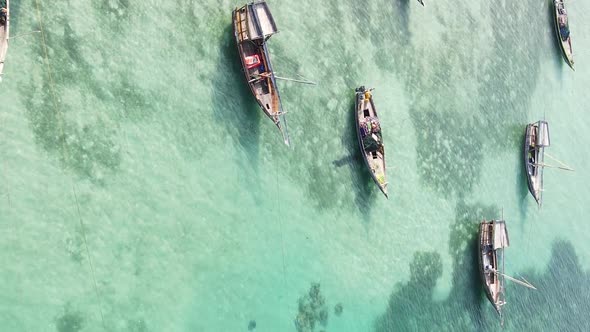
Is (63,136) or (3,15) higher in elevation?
(3,15)

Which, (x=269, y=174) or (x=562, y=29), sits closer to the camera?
(x=269, y=174)

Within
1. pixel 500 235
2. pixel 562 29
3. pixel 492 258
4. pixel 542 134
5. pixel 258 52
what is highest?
pixel 258 52

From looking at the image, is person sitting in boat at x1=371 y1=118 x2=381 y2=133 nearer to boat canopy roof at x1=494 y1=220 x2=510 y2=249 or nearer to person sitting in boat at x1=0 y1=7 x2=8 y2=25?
boat canopy roof at x1=494 y1=220 x2=510 y2=249

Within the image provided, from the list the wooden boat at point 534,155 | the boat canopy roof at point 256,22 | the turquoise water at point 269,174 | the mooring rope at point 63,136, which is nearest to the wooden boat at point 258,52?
the boat canopy roof at point 256,22

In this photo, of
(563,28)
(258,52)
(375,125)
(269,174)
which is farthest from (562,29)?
(269,174)

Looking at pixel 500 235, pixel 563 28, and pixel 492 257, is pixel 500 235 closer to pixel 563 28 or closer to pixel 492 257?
pixel 492 257

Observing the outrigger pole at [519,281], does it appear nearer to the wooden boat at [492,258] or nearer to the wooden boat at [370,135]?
the wooden boat at [492,258]

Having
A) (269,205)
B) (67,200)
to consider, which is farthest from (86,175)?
(269,205)
